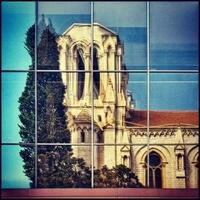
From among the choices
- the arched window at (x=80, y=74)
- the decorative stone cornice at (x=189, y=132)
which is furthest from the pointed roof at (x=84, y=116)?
the decorative stone cornice at (x=189, y=132)

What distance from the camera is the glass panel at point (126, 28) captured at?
15.3 m

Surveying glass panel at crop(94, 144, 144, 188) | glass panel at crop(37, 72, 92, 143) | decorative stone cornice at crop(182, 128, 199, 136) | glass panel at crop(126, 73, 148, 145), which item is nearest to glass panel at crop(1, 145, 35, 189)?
glass panel at crop(37, 72, 92, 143)

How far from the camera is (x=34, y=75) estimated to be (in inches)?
603

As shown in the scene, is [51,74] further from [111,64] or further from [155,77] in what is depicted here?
[155,77]

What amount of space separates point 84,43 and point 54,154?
3.71 metres

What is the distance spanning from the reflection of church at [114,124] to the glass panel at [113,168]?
0.11 ft

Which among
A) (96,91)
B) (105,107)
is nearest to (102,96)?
(96,91)

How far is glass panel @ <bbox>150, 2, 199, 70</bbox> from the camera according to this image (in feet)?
50.0

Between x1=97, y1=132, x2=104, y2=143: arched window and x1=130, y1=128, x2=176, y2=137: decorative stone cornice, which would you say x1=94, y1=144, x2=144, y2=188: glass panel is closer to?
x1=97, y1=132, x2=104, y2=143: arched window

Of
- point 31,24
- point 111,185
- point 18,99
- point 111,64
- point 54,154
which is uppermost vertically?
point 31,24

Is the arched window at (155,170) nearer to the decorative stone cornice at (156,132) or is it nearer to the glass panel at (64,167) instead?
the decorative stone cornice at (156,132)

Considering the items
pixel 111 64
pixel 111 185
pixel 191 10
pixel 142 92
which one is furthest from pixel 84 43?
pixel 111 185

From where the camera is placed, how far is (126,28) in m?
15.3

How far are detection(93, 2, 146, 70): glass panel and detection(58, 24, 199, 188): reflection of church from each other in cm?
7
